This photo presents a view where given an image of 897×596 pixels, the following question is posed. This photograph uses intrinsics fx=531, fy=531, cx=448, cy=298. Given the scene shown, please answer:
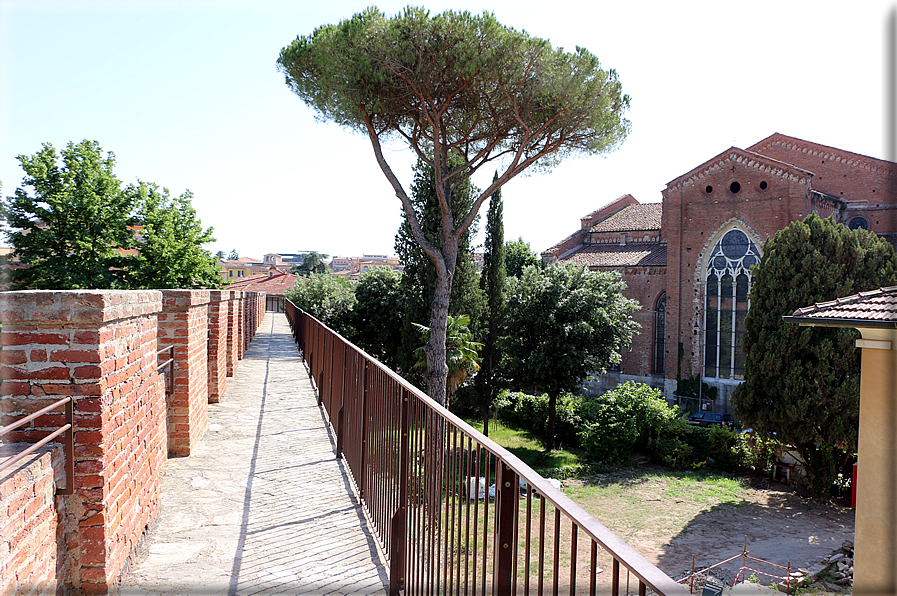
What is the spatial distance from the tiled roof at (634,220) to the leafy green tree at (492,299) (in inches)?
593

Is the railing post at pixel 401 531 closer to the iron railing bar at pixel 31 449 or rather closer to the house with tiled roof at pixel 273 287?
the iron railing bar at pixel 31 449

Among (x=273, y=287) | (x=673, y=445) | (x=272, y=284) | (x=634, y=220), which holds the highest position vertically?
(x=634, y=220)

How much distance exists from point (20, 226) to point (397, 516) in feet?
81.4

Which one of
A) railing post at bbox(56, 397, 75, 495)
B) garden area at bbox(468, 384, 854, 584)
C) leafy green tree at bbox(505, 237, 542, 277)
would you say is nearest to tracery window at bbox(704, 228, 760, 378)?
garden area at bbox(468, 384, 854, 584)

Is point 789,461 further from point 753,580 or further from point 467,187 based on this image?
point 467,187

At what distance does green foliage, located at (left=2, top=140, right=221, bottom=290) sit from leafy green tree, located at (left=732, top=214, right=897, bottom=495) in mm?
22425

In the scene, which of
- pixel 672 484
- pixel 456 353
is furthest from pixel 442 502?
pixel 672 484

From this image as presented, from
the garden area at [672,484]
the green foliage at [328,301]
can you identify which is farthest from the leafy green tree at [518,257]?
the garden area at [672,484]

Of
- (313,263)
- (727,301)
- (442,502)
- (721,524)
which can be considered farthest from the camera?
(313,263)

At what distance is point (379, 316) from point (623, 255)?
1591 centimetres

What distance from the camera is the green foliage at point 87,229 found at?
20516 millimetres

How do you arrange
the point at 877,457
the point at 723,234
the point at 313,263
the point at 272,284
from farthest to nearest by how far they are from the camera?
the point at 313,263
the point at 272,284
the point at 723,234
the point at 877,457

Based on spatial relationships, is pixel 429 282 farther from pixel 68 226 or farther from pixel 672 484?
pixel 68 226

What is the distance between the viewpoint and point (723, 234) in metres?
26.6
